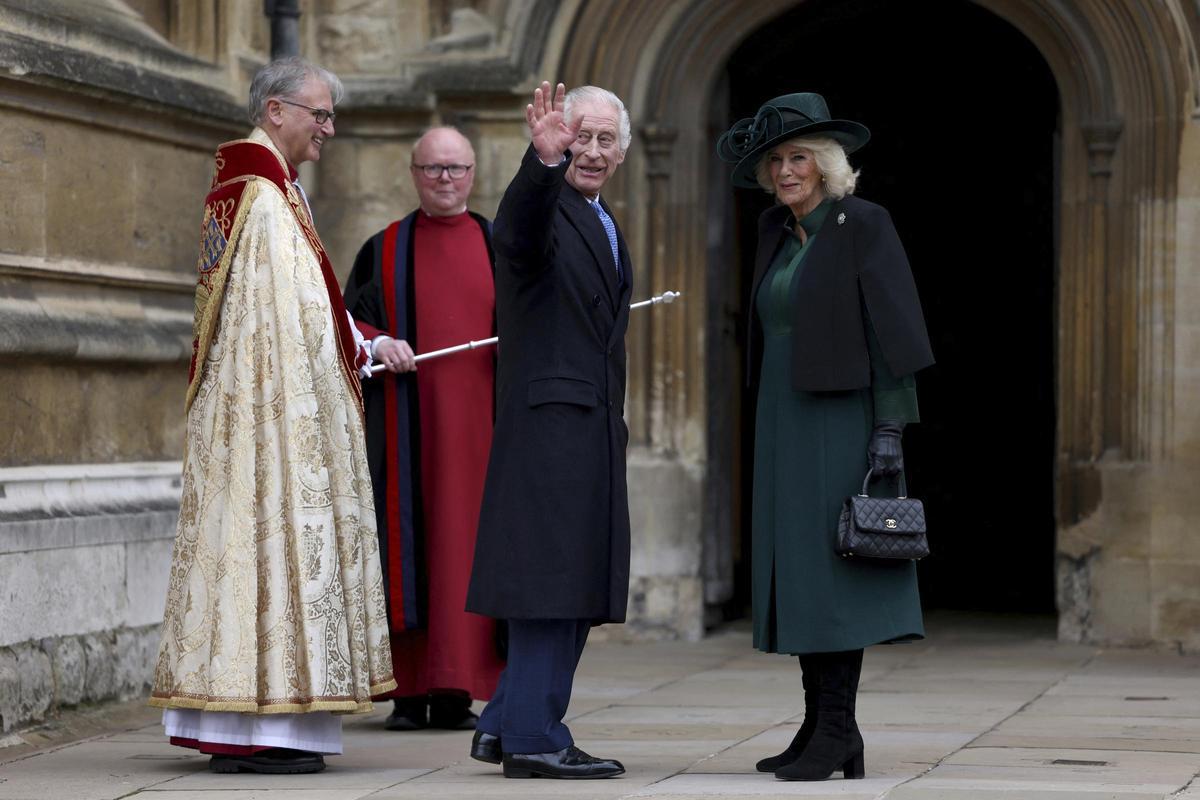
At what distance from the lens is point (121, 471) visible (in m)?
7.67

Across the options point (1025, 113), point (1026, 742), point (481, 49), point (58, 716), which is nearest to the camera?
point (1026, 742)

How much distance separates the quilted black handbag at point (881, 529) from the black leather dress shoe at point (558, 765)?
0.79m

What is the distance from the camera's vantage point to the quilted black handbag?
5.12 metres

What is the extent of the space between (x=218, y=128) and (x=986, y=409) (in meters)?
6.72

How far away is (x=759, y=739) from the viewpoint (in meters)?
6.34

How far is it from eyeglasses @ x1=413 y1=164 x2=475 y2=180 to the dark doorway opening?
6.21 meters

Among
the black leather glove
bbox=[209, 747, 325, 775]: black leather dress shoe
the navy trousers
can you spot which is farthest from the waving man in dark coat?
the black leather glove

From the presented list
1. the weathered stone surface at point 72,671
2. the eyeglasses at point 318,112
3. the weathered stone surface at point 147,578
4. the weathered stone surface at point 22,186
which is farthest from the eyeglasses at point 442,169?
the weathered stone surface at point 72,671

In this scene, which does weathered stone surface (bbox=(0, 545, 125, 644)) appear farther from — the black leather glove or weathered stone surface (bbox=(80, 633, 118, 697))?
the black leather glove

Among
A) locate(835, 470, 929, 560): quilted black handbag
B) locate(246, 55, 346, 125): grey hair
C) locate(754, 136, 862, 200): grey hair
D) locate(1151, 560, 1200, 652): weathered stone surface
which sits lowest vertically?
locate(1151, 560, 1200, 652): weathered stone surface

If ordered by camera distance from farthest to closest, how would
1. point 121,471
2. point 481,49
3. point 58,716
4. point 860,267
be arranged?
point 481,49
point 121,471
point 58,716
point 860,267

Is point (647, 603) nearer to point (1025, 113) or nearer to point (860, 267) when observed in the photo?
point (860, 267)

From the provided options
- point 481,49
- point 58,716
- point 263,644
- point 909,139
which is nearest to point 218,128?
point 481,49

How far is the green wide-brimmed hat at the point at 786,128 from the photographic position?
17.4ft
